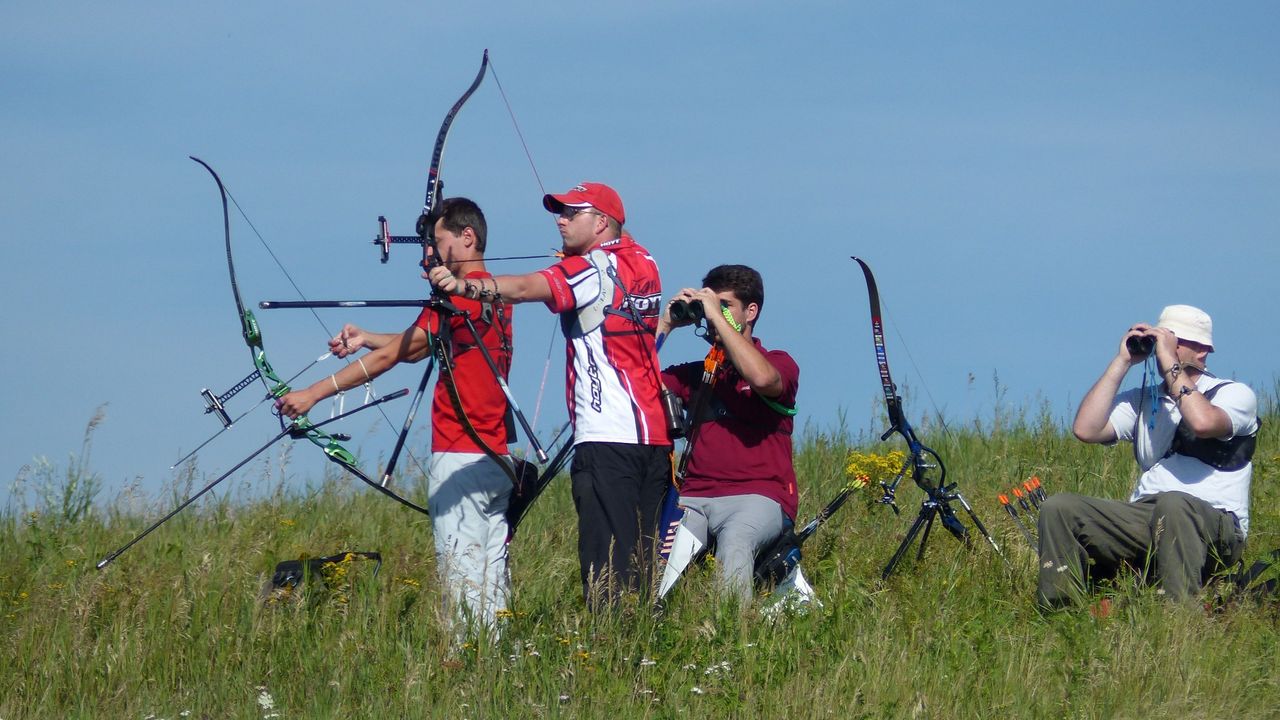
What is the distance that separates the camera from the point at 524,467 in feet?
18.6

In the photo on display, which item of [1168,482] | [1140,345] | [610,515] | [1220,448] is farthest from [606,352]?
[1220,448]

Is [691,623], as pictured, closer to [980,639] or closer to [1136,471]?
[980,639]

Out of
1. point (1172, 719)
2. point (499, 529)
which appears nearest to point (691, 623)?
point (499, 529)

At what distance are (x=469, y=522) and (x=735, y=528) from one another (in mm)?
1116

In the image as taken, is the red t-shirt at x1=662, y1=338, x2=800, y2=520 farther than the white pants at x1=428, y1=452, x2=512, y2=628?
Yes

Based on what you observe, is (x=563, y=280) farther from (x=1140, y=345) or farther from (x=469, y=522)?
(x=1140, y=345)

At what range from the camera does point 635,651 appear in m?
5.13

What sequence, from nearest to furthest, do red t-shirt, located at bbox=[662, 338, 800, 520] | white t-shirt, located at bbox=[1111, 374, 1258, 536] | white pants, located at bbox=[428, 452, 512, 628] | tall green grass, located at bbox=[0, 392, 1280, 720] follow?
tall green grass, located at bbox=[0, 392, 1280, 720] < white pants, located at bbox=[428, 452, 512, 628] < white t-shirt, located at bbox=[1111, 374, 1258, 536] < red t-shirt, located at bbox=[662, 338, 800, 520]

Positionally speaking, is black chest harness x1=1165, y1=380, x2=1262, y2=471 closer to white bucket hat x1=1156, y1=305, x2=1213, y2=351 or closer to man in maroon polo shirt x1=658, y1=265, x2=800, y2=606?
white bucket hat x1=1156, y1=305, x2=1213, y2=351

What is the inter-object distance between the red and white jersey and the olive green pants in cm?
178

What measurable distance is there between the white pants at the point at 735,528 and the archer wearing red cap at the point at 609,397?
537 millimetres

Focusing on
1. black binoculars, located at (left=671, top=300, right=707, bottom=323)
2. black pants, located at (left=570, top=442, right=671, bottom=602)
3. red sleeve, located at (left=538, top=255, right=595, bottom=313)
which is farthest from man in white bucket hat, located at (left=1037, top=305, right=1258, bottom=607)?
red sleeve, located at (left=538, top=255, right=595, bottom=313)

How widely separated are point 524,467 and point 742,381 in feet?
3.47

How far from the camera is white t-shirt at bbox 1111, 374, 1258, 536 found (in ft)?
18.9
